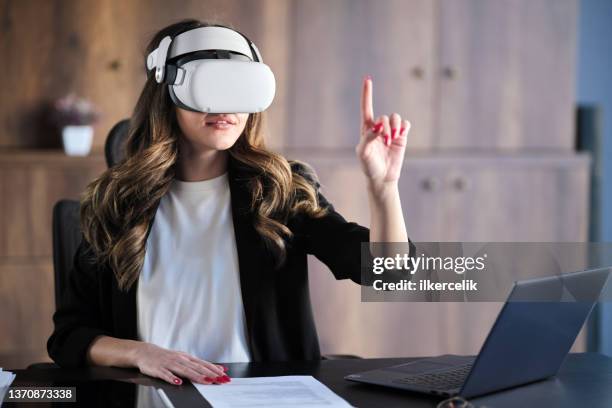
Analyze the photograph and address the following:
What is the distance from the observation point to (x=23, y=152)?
3.40 m

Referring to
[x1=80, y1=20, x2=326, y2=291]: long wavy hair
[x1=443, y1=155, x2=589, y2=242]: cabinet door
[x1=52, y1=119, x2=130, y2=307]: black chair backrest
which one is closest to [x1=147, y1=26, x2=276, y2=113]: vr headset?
[x1=80, y1=20, x2=326, y2=291]: long wavy hair

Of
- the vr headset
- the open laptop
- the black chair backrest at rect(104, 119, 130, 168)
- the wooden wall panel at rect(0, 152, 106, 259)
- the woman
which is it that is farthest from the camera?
the wooden wall panel at rect(0, 152, 106, 259)

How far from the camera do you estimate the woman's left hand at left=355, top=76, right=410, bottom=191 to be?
5.62ft

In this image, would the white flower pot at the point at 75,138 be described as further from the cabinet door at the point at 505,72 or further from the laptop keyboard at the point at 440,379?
the laptop keyboard at the point at 440,379

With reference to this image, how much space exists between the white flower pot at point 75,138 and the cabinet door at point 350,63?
752 millimetres

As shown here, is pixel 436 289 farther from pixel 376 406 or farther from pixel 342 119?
pixel 342 119

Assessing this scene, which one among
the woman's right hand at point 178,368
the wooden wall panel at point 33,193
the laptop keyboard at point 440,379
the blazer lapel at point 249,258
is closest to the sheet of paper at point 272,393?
the woman's right hand at point 178,368

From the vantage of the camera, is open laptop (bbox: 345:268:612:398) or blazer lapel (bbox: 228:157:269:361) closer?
open laptop (bbox: 345:268:612:398)

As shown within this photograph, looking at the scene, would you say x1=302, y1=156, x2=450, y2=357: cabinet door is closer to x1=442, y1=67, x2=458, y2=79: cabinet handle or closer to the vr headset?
x1=442, y1=67, x2=458, y2=79: cabinet handle

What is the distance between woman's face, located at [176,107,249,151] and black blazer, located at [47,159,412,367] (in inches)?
6.0

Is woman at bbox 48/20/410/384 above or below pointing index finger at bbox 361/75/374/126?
below

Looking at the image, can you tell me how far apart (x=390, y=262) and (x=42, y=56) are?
2.08 meters

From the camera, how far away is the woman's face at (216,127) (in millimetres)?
1820

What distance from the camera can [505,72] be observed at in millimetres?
3814
